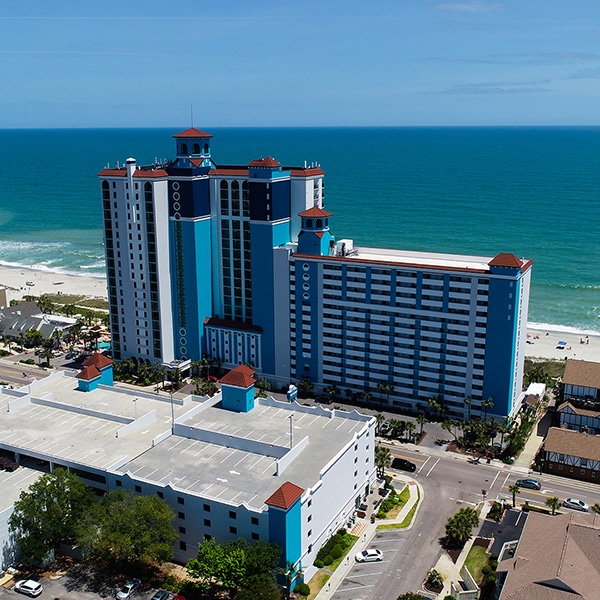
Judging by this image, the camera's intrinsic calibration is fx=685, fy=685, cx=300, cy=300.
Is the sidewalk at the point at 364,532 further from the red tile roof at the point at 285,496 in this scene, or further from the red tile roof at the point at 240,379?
the red tile roof at the point at 240,379

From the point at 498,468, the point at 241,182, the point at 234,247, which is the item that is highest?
the point at 241,182

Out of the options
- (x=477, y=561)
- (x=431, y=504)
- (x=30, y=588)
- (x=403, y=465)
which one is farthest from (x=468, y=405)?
(x=30, y=588)

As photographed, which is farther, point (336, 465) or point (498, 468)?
point (498, 468)

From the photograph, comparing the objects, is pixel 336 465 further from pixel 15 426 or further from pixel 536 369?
pixel 536 369

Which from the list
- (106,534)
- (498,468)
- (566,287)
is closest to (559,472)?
(498,468)

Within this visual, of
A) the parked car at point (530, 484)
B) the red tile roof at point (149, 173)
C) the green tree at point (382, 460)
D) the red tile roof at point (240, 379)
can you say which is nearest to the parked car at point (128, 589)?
the red tile roof at point (240, 379)

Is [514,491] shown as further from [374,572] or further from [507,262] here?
[507,262]

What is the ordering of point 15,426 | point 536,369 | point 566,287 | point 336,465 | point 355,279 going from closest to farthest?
point 336,465 < point 15,426 < point 355,279 < point 536,369 < point 566,287
